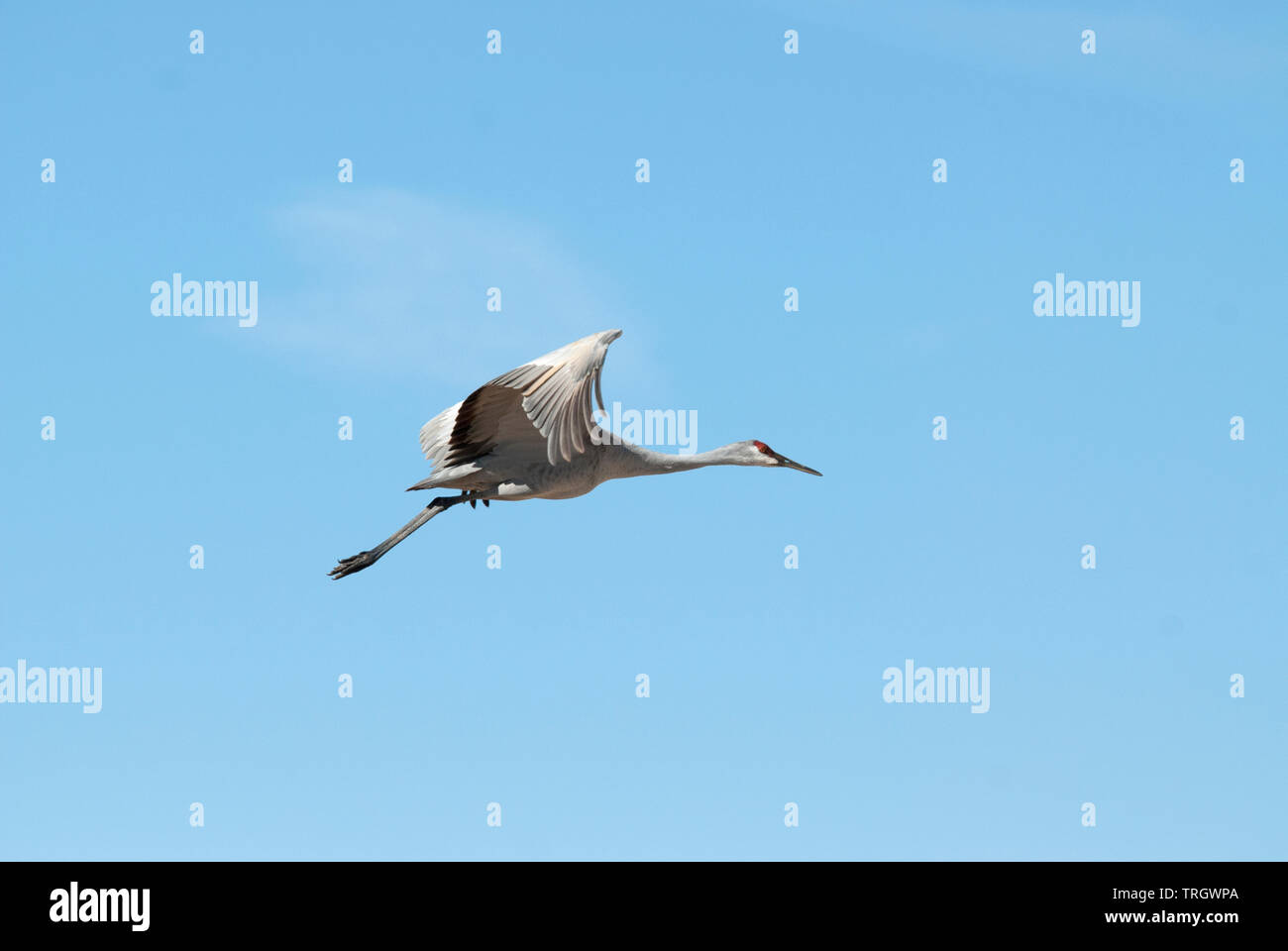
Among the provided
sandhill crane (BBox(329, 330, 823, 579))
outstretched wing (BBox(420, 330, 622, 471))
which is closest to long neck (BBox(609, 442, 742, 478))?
sandhill crane (BBox(329, 330, 823, 579))

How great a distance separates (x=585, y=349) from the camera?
23.5m

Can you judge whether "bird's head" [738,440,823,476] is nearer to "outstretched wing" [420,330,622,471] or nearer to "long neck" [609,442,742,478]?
"long neck" [609,442,742,478]

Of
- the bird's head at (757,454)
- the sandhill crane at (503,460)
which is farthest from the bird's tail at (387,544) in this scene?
the bird's head at (757,454)

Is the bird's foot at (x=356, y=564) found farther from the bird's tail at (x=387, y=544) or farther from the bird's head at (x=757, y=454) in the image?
the bird's head at (x=757, y=454)

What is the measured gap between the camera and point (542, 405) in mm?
23156

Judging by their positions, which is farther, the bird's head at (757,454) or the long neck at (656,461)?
the bird's head at (757,454)

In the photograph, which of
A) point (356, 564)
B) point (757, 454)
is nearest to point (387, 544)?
A: point (356, 564)

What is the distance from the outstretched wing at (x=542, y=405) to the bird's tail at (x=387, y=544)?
853 mm

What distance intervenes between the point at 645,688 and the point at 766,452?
4.61 metres

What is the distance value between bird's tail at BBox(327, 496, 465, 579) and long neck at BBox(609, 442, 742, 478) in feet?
8.13

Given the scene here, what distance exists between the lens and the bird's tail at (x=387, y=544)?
26.1 meters
